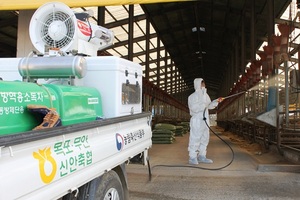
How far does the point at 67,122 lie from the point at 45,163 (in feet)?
2.85

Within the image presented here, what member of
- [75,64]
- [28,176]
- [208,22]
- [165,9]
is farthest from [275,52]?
[208,22]

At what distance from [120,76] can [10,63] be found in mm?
1166

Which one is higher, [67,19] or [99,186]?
[67,19]

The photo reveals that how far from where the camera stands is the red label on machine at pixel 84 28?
14.5 ft

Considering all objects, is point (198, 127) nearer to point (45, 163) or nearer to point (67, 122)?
point (67, 122)

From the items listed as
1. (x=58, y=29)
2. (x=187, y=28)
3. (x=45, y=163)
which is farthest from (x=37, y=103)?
(x=187, y=28)

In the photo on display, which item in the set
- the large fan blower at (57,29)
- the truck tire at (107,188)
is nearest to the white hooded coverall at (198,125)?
the large fan blower at (57,29)

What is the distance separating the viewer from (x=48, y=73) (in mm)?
3525

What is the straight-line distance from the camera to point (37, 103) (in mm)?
2783

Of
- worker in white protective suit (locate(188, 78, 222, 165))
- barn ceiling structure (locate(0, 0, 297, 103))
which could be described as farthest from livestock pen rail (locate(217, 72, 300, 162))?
Answer: barn ceiling structure (locate(0, 0, 297, 103))

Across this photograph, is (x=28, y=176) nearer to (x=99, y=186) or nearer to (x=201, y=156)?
(x=99, y=186)

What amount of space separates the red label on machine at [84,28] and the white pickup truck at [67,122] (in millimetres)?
19

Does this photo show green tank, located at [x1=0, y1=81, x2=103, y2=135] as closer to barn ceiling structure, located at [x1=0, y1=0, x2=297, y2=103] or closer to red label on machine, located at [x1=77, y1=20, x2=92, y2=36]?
red label on machine, located at [x1=77, y1=20, x2=92, y2=36]

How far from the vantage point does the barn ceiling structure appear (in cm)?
1884
